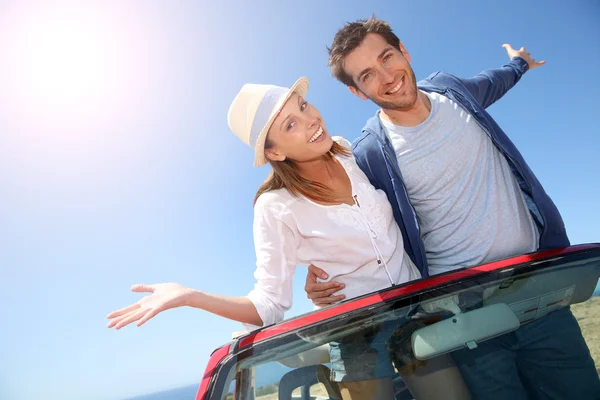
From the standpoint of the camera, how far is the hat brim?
6.88 feet

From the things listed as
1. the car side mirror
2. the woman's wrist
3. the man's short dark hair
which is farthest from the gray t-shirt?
the woman's wrist

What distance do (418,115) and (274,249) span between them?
1184 millimetres

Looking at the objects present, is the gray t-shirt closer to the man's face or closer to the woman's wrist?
the man's face

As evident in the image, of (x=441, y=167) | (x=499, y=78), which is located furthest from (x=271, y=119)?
(x=499, y=78)

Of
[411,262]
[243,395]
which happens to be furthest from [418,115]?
[243,395]

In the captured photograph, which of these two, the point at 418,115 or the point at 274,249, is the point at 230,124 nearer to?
the point at 274,249

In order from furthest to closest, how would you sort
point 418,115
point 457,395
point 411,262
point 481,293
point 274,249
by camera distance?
point 418,115 → point 411,262 → point 274,249 → point 481,293 → point 457,395

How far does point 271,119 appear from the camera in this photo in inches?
82.4

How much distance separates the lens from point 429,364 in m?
1.21

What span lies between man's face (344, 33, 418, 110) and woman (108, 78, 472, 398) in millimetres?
433

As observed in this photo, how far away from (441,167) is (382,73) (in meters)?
0.69

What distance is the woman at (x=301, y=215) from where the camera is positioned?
6.39 feet

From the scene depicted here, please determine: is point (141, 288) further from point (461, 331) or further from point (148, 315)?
point (461, 331)

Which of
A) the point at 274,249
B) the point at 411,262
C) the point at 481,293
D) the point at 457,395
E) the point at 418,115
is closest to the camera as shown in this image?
the point at 457,395
